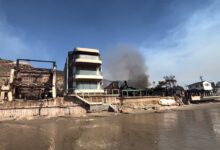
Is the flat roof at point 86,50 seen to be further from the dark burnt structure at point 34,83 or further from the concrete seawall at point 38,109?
the concrete seawall at point 38,109

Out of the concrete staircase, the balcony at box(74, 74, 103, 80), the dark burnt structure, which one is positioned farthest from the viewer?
the balcony at box(74, 74, 103, 80)

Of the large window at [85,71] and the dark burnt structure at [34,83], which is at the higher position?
the large window at [85,71]

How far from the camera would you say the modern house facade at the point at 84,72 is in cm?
4606

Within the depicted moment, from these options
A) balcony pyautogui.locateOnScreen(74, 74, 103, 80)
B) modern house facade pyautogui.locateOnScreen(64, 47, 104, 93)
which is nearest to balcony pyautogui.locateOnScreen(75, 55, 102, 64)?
modern house facade pyautogui.locateOnScreen(64, 47, 104, 93)

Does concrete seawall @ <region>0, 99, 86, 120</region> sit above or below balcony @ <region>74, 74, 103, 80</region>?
below

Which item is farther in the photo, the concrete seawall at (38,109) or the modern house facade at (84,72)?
the modern house facade at (84,72)

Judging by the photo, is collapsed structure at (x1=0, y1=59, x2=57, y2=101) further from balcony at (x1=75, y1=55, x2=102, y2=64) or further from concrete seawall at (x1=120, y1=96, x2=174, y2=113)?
concrete seawall at (x1=120, y1=96, x2=174, y2=113)

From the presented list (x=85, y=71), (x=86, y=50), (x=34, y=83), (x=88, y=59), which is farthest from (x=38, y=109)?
(x=86, y=50)

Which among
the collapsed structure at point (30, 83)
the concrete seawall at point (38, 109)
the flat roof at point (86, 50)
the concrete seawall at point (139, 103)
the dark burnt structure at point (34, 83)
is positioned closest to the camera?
the concrete seawall at point (38, 109)

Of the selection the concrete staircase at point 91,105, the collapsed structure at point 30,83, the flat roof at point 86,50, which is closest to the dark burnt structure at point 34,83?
the collapsed structure at point 30,83

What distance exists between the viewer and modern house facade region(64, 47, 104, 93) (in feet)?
151

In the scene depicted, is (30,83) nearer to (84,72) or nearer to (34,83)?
(34,83)

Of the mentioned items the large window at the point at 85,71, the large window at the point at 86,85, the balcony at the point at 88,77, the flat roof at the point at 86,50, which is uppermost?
the flat roof at the point at 86,50

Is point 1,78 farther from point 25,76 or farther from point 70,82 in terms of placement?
point 70,82
